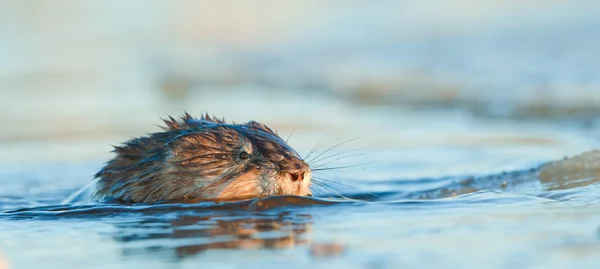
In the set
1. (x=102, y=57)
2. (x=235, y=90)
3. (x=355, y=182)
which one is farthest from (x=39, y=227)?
(x=102, y=57)

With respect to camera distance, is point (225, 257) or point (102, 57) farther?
point (102, 57)

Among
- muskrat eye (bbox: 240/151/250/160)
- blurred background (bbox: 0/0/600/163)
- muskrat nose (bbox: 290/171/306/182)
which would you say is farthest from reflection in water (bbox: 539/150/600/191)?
muskrat eye (bbox: 240/151/250/160)

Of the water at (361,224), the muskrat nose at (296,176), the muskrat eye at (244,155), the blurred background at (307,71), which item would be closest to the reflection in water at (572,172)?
the water at (361,224)

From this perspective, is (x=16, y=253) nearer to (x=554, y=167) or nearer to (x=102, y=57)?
(x=554, y=167)

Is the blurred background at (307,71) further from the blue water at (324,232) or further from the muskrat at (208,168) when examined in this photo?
the blue water at (324,232)

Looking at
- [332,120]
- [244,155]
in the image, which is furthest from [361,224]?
[332,120]

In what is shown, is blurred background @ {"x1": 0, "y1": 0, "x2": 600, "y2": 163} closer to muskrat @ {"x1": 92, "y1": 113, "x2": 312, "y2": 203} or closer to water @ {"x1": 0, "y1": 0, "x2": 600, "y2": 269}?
water @ {"x1": 0, "y1": 0, "x2": 600, "y2": 269}
